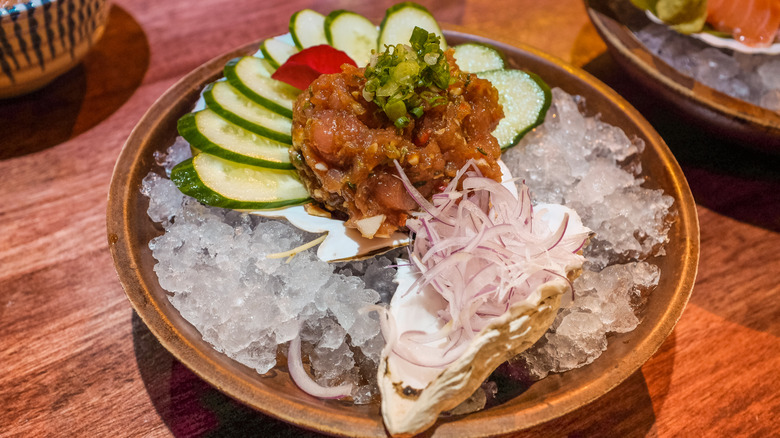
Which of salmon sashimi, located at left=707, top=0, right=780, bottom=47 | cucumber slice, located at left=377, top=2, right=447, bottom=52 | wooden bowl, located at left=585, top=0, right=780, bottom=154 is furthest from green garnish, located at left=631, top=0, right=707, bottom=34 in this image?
cucumber slice, located at left=377, top=2, right=447, bottom=52

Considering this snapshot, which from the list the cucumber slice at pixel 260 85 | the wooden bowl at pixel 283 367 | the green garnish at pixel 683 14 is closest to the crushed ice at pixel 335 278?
the wooden bowl at pixel 283 367

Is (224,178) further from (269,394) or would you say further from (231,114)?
(269,394)

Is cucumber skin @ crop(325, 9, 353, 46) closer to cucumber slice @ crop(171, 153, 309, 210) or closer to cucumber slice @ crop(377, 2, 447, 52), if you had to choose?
cucumber slice @ crop(377, 2, 447, 52)

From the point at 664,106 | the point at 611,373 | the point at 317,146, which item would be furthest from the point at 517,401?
the point at 664,106

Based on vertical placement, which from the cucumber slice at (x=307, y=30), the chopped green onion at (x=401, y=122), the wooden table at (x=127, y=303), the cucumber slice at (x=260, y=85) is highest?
the cucumber slice at (x=307, y=30)

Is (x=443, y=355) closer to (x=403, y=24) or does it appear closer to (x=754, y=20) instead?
(x=403, y=24)

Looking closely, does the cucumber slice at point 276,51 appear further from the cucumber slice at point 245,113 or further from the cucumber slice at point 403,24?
the cucumber slice at point 403,24

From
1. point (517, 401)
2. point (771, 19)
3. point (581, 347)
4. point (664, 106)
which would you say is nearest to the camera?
point (517, 401)
